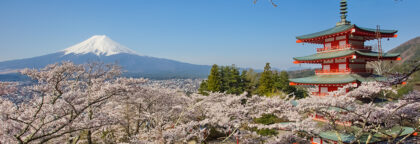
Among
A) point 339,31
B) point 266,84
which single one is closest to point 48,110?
point 339,31

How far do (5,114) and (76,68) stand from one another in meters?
3.33

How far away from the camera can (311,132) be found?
8.80m

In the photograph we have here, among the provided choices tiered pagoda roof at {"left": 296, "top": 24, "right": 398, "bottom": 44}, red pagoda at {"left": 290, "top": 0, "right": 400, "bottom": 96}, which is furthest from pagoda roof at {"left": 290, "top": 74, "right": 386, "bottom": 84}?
tiered pagoda roof at {"left": 296, "top": 24, "right": 398, "bottom": 44}

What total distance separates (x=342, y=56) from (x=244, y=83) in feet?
70.4

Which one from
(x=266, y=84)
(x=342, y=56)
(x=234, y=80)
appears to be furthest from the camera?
(x=234, y=80)

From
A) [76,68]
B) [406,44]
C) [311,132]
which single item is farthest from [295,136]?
[406,44]

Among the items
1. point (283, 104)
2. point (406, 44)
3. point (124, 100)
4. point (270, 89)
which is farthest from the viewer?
point (406, 44)

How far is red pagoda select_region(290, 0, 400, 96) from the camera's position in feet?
37.8

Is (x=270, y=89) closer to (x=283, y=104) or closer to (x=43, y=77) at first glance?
(x=283, y=104)

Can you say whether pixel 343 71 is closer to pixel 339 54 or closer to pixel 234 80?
pixel 339 54

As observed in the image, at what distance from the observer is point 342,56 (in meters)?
11.5

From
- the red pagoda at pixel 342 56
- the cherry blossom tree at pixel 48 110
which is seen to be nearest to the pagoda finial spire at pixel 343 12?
the red pagoda at pixel 342 56

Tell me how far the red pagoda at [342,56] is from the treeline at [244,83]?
536 inches

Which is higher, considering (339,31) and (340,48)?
(339,31)
